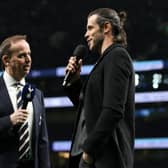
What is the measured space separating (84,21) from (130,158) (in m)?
2.76

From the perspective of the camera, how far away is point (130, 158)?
1.92 m

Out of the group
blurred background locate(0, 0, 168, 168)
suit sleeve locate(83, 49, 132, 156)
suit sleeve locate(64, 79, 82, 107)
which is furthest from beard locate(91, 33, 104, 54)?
blurred background locate(0, 0, 168, 168)

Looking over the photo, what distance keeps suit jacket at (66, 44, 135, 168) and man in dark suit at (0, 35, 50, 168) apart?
40cm

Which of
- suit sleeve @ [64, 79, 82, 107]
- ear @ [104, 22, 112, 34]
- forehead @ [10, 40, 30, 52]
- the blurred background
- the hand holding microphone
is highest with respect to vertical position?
ear @ [104, 22, 112, 34]

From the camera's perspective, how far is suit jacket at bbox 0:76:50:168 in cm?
226

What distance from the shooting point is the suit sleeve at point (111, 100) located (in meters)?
1.82

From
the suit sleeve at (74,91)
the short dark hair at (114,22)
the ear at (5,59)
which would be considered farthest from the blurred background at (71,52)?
the short dark hair at (114,22)

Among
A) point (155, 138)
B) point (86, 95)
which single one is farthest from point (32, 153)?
point (155, 138)

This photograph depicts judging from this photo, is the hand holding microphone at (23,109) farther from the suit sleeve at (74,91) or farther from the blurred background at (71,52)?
the blurred background at (71,52)

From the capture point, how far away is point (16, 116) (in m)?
2.21

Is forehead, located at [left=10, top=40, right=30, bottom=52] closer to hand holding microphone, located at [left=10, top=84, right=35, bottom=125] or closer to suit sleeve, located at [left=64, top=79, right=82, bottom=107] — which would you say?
hand holding microphone, located at [left=10, top=84, right=35, bottom=125]

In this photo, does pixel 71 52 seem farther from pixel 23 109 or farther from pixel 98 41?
pixel 98 41

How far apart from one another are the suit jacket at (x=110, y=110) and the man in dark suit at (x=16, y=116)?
0.40 m

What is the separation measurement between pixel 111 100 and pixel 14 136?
636 mm
